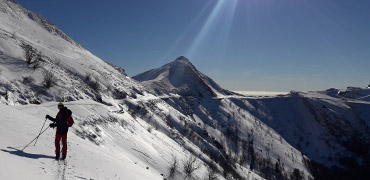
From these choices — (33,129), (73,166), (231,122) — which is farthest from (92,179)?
(231,122)

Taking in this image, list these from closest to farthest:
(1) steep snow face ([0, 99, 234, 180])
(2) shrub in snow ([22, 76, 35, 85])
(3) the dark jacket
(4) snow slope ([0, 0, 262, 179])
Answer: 1. (1) steep snow face ([0, 99, 234, 180])
2. (4) snow slope ([0, 0, 262, 179])
3. (3) the dark jacket
4. (2) shrub in snow ([22, 76, 35, 85])

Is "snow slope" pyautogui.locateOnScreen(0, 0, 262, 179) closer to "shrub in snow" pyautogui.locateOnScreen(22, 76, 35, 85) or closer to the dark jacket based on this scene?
"shrub in snow" pyautogui.locateOnScreen(22, 76, 35, 85)

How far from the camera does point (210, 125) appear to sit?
17600 cm

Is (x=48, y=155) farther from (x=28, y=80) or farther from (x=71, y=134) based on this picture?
(x=28, y=80)

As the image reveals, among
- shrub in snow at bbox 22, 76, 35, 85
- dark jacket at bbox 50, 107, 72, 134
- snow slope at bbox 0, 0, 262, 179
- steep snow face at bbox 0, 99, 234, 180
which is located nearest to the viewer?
steep snow face at bbox 0, 99, 234, 180

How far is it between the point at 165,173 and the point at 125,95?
142ft

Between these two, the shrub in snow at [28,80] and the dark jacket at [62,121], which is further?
the shrub in snow at [28,80]

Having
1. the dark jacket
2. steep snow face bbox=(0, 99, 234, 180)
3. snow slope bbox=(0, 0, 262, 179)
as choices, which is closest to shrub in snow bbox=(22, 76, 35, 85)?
snow slope bbox=(0, 0, 262, 179)

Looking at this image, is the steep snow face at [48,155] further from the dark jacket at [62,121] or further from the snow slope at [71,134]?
the dark jacket at [62,121]

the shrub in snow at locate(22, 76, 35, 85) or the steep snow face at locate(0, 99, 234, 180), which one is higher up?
the shrub in snow at locate(22, 76, 35, 85)

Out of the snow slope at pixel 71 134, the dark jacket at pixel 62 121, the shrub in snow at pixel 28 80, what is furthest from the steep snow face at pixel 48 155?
the shrub in snow at pixel 28 80

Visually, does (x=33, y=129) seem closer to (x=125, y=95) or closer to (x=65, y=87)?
(x=65, y=87)

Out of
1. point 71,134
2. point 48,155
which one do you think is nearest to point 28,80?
point 71,134

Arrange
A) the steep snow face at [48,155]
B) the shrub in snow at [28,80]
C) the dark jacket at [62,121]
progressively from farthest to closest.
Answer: the shrub in snow at [28,80], the dark jacket at [62,121], the steep snow face at [48,155]
